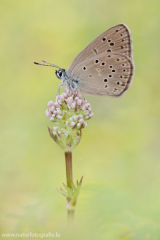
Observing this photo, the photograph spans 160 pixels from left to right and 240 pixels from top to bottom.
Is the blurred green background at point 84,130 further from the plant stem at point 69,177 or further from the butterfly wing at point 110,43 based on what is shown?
the butterfly wing at point 110,43

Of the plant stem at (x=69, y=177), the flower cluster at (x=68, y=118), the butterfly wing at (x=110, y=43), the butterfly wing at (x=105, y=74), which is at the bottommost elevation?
the plant stem at (x=69, y=177)

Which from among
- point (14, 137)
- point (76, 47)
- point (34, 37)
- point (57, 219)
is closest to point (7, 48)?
point (34, 37)

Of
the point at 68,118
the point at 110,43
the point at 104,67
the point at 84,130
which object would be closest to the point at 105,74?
the point at 104,67

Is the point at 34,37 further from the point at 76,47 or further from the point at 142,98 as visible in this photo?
the point at 142,98

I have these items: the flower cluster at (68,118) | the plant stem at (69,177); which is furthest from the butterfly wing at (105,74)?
the plant stem at (69,177)

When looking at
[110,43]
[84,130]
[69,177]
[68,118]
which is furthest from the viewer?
[84,130]

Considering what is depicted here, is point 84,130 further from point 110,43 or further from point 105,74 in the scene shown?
point 110,43
